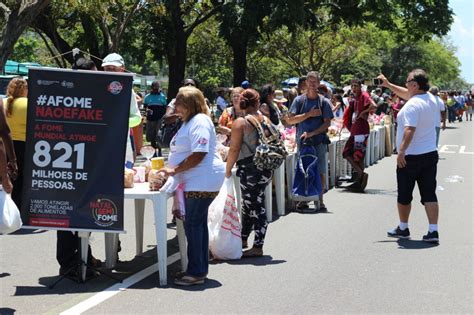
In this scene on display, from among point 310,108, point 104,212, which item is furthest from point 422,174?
point 104,212

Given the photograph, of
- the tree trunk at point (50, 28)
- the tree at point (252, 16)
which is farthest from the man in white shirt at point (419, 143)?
the tree trunk at point (50, 28)

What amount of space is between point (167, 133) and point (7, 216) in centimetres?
264

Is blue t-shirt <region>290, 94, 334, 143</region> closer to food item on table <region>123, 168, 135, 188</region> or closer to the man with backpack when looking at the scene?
the man with backpack

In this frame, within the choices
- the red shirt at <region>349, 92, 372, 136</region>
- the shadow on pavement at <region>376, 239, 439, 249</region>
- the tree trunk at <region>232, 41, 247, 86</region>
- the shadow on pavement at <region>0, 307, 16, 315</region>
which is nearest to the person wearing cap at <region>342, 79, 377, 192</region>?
the red shirt at <region>349, 92, 372, 136</region>

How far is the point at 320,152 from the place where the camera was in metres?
11.9

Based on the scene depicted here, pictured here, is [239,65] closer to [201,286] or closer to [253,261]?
[253,261]

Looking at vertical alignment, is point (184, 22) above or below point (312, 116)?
above

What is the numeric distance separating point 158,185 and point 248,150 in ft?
5.07

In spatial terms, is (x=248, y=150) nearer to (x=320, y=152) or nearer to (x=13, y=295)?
(x=13, y=295)

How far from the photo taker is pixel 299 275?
750 cm

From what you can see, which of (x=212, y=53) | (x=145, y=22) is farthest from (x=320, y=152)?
(x=212, y=53)

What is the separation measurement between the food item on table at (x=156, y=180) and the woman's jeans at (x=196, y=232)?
0.30 metres

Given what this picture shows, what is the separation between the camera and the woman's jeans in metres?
6.95

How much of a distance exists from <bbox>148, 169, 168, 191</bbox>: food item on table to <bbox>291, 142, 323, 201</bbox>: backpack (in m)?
4.89
